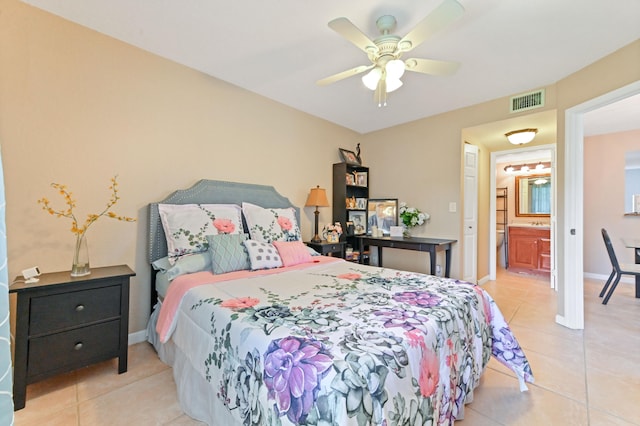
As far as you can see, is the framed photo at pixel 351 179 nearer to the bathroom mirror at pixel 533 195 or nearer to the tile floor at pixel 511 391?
the tile floor at pixel 511 391

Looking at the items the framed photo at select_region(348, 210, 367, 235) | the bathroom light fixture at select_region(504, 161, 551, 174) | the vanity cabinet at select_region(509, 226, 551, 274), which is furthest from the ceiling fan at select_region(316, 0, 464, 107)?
the bathroom light fixture at select_region(504, 161, 551, 174)

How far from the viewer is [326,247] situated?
11.4ft

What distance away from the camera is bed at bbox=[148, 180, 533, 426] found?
945 mm

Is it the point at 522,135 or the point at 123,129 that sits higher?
the point at 522,135

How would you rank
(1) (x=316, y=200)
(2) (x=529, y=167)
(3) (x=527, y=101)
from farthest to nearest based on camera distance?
1. (2) (x=529, y=167)
2. (1) (x=316, y=200)
3. (3) (x=527, y=101)

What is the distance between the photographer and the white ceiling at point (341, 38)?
6.22ft

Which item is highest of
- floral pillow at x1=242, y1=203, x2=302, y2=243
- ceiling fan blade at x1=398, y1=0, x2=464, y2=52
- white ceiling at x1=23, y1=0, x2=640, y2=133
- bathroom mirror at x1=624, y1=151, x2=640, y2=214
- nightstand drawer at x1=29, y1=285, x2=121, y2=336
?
white ceiling at x1=23, y1=0, x2=640, y2=133

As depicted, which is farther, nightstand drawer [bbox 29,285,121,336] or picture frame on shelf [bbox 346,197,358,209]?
picture frame on shelf [bbox 346,197,358,209]

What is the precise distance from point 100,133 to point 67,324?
1448 mm

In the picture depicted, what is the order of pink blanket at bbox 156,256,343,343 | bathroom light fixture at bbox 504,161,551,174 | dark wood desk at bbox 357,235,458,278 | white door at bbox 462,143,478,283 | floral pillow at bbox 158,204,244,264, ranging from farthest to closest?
1. bathroom light fixture at bbox 504,161,551,174
2. white door at bbox 462,143,478,283
3. dark wood desk at bbox 357,235,458,278
4. floral pillow at bbox 158,204,244,264
5. pink blanket at bbox 156,256,343,343

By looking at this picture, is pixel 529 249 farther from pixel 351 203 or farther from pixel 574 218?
pixel 351 203

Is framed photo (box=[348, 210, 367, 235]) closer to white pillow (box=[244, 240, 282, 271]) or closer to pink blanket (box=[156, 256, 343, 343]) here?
white pillow (box=[244, 240, 282, 271])

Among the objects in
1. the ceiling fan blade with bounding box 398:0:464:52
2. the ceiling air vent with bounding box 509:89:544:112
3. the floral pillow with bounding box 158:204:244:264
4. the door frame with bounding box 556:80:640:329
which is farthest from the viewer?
the ceiling air vent with bounding box 509:89:544:112

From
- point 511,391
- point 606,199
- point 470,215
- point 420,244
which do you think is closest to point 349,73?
point 420,244
